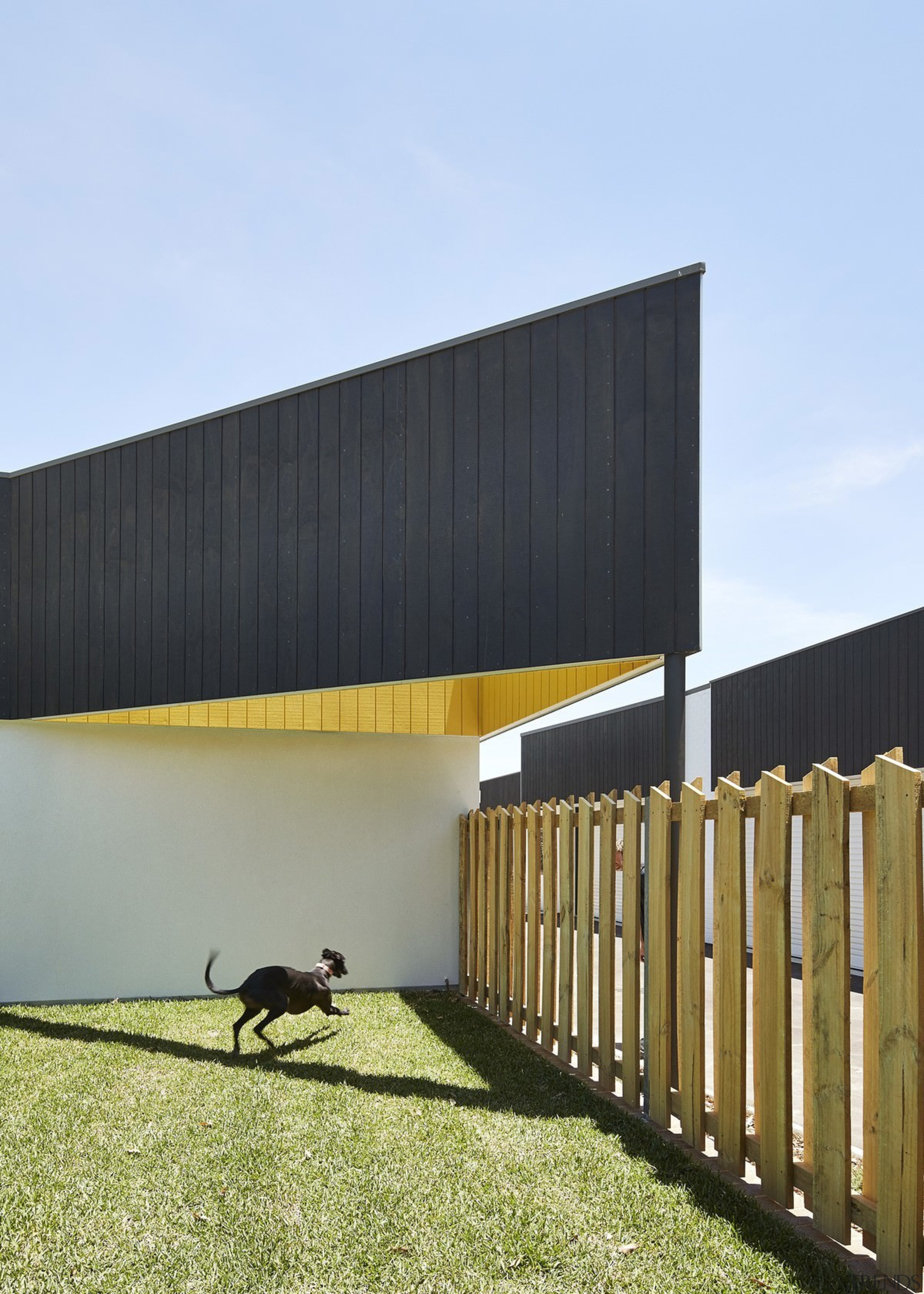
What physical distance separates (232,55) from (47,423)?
13.9ft

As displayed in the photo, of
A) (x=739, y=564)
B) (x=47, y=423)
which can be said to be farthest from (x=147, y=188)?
(x=739, y=564)

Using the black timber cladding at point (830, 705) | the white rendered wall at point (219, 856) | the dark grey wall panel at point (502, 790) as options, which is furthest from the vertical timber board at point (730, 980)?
the dark grey wall panel at point (502, 790)

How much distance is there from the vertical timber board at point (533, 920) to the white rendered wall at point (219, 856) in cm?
327

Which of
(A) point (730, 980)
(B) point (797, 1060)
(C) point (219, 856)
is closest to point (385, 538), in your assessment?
(C) point (219, 856)

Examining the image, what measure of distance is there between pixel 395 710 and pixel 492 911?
2818mm

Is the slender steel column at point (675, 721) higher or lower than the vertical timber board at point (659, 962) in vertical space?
higher

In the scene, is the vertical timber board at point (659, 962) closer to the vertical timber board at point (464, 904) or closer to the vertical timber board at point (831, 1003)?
the vertical timber board at point (831, 1003)

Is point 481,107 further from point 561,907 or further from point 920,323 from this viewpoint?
point 561,907

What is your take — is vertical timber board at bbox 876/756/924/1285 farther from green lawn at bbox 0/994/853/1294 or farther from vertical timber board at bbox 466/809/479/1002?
vertical timber board at bbox 466/809/479/1002

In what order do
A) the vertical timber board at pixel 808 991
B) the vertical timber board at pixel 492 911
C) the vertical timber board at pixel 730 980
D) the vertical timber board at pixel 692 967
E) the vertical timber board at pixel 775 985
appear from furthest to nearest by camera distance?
the vertical timber board at pixel 492 911
the vertical timber board at pixel 692 967
the vertical timber board at pixel 730 980
the vertical timber board at pixel 775 985
the vertical timber board at pixel 808 991

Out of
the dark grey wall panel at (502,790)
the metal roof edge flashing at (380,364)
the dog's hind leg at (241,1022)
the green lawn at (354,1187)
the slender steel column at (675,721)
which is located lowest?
the dark grey wall panel at (502,790)

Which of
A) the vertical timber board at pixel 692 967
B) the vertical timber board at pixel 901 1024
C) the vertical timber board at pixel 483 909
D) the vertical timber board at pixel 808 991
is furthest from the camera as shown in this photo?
the vertical timber board at pixel 483 909

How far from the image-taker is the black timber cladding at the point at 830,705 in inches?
584

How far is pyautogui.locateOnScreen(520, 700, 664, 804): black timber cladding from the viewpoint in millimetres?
21719
